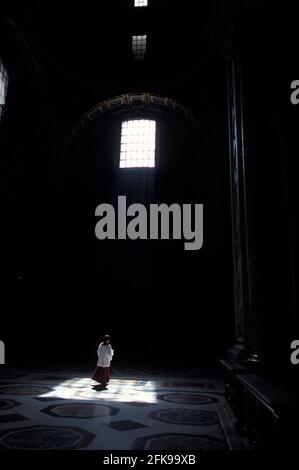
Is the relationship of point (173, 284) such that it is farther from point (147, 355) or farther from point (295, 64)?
point (295, 64)

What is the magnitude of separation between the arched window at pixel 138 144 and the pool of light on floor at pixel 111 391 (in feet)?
29.1

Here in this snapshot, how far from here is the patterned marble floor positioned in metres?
3.46

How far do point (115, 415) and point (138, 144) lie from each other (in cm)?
1147

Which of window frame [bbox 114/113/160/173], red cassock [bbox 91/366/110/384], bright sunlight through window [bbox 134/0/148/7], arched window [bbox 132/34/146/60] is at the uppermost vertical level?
bright sunlight through window [bbox 134/0/148/7]

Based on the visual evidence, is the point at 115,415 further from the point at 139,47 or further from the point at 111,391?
the point at 139,47

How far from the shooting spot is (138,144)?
1404 centimetres

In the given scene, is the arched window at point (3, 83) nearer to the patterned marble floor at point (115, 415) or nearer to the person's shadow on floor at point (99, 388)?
the patterned marble floor at point (115, 415)

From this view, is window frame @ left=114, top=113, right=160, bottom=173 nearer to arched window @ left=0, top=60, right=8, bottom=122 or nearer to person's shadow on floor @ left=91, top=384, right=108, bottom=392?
arched window @ left=0, top=60, right=8, bottom=122

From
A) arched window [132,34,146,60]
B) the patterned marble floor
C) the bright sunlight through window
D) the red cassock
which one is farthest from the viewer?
arched window [132,34,146,60]

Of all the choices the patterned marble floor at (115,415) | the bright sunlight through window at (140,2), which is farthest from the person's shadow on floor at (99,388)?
the bright sunlight through window at (140,2)

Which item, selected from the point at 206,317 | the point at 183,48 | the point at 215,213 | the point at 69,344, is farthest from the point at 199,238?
the point at 183,48

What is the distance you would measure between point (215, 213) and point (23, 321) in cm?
787

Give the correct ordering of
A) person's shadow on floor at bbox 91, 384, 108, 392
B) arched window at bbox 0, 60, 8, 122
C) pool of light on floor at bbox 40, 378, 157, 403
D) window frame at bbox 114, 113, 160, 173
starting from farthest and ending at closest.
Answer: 1. window frame at bbox 114, 113, 160, 173
2. arched window at bbox 0, 60, 8, 122
3. person's shadow on floor at bbox 91, 384, 108, 392
4. pool of light on floor at bbox 40, 378, 157, 403

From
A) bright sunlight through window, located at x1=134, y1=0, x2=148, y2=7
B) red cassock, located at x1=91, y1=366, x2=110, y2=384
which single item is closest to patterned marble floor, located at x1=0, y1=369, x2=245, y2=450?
red cassock, located at x1=91, y1=366, x2=110, y2=384
